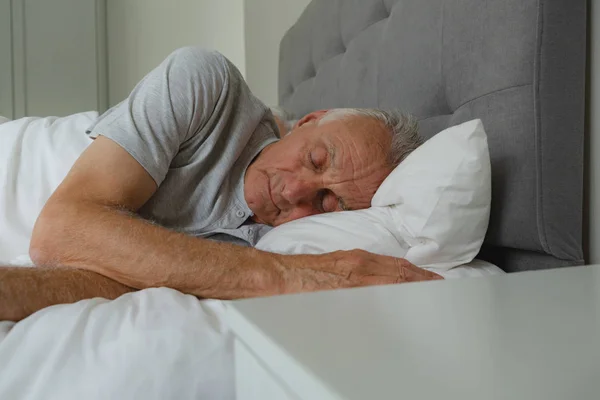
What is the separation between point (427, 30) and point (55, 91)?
10.5 ft

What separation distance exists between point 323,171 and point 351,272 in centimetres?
37

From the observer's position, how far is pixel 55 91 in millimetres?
3635

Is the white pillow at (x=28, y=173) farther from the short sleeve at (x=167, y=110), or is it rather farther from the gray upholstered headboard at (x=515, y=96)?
the gray upholstered headboard at (x=515, y=96)

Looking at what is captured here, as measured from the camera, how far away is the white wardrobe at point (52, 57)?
351cm

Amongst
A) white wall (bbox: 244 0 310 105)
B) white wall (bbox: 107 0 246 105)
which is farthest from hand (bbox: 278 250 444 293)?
white wall (bbox: 107 0 246 105)

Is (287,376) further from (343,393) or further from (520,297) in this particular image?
(520,297)

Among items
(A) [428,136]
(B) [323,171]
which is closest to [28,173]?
(B) [323,171]

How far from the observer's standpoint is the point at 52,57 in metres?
3.62

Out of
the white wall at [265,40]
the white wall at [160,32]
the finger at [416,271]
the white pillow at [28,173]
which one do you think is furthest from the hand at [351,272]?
the white wall at [160,32]

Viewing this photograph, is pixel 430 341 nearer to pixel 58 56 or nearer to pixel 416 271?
pixel 416 271

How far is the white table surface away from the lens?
323mm

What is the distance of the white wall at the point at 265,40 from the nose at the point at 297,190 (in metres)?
1.59

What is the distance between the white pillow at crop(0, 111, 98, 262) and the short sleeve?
16cm

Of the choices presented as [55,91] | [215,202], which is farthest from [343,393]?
[55,91]
